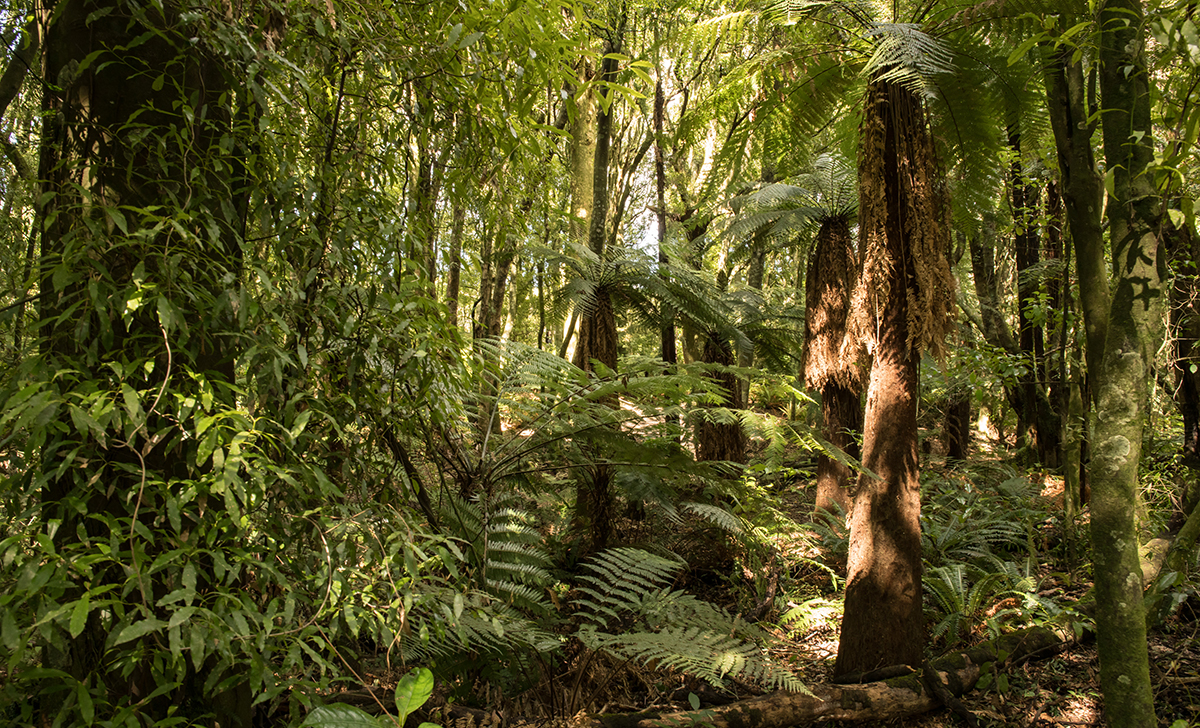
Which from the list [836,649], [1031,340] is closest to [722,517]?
[836,649]

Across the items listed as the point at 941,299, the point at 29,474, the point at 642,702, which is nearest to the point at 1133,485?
the point at 941,299

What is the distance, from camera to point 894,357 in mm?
3350

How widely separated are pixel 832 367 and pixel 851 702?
148 inches

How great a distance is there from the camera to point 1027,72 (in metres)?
3.30

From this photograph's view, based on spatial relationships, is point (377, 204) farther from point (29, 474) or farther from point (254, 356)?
point (29, 474)

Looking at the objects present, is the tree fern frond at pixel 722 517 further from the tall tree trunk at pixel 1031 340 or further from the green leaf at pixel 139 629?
the tall tree trunk at pixel 1031 340

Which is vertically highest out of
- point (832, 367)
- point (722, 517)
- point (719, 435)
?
point (832, 367)

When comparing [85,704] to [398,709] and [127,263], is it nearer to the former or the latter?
[398,709]

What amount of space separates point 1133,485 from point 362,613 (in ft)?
7.95

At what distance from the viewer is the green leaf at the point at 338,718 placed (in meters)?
1.27

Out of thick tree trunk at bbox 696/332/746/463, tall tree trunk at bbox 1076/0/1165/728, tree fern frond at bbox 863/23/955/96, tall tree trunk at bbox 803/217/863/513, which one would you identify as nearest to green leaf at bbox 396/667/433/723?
tall tree trunk at bbox 1076/0/1165/728

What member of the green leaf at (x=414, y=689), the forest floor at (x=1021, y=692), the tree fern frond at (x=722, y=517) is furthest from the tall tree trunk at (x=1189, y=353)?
the green leaf at (x=414, y=689)

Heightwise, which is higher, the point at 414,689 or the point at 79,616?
the point at 79,616

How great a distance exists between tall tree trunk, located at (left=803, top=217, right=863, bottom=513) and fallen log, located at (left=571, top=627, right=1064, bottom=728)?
8.76 ft
